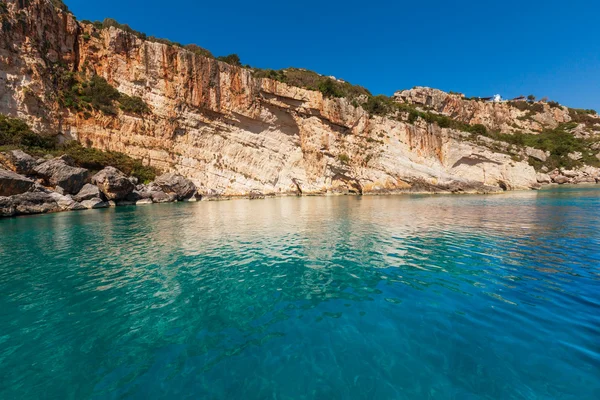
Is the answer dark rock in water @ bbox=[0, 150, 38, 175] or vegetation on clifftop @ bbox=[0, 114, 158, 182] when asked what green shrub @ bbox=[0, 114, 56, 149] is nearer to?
vegetation on clifftop @ bbox=[0, 114, 158, 182]

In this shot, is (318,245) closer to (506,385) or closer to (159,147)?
(506,385)

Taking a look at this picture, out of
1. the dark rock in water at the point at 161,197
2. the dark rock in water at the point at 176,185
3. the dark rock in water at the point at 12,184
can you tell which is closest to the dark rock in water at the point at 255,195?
the dark rock in water at the point at 176,185

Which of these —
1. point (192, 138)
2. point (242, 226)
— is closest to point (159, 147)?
point (192, 138)

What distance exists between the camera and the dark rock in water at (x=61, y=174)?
996 inches

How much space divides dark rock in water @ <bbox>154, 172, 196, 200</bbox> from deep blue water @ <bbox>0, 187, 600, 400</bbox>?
26014 mm

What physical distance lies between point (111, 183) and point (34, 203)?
6.77 m

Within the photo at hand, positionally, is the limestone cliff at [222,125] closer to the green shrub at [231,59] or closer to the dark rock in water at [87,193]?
the green shrub at [231,59]

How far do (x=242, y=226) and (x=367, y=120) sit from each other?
40.1m

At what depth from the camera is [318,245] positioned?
10.5 m

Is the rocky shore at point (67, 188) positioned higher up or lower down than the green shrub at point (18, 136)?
lower down

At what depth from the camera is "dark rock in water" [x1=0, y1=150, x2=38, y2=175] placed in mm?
23297

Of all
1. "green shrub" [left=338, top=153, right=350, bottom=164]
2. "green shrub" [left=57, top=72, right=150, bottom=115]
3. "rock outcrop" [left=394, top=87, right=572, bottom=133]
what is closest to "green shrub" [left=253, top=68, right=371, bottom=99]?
"green shrub" [left=338, top=153, right=350, bottom=164]

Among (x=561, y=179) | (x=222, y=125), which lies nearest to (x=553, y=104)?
(x=561, y=179)

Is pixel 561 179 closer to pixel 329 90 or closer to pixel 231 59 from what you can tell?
pixel 329 90
